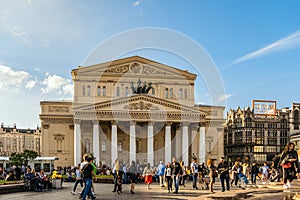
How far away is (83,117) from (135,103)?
8202 mm

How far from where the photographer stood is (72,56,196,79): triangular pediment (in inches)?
2771

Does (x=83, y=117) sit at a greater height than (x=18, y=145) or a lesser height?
greater

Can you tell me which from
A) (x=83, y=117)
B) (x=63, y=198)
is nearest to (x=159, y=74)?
(x=83, y=117)

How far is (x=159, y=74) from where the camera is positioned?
238 feet

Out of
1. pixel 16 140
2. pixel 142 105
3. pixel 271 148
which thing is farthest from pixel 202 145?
pixel 16 140

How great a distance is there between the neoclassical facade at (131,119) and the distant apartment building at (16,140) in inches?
3238

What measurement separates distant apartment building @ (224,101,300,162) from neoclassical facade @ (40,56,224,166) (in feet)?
82.5

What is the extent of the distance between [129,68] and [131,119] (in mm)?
11967

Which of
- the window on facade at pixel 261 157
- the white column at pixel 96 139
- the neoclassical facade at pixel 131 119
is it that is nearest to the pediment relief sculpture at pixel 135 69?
the neoclassical facade at pixel 131 119

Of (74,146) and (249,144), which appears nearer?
(74,146)

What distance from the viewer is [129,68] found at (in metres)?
70.9

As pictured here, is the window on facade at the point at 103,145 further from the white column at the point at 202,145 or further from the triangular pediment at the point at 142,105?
the white column at the point at 202,145

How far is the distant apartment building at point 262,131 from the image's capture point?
9669cm

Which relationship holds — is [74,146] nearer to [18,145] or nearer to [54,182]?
[54,182]
